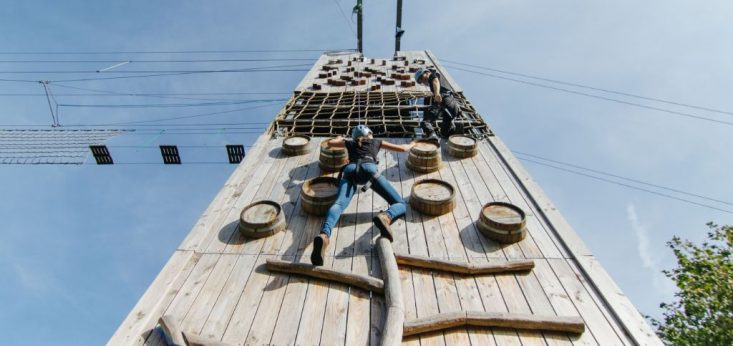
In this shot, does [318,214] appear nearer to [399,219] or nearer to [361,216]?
[361,216]

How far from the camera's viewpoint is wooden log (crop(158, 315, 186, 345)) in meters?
3.44

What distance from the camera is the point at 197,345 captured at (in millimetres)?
3389

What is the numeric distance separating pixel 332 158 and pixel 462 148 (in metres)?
2.71

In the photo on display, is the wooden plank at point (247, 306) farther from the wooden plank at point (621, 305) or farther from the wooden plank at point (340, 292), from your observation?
the wooden plank at point (621, 305)

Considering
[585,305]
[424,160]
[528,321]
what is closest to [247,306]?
[528,321]

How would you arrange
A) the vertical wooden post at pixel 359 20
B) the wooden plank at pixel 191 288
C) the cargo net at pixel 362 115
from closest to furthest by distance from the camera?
the wooden plank at pixel 191 288, the cargo net at pixel 362 115, the vertical wooden post at pixel 359 20

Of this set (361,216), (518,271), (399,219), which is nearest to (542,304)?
(518,271)

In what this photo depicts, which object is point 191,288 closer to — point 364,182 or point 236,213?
point 236,213

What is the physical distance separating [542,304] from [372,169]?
2.74 m

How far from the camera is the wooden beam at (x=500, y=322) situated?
11.5 ft

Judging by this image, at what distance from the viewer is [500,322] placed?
3576 mm

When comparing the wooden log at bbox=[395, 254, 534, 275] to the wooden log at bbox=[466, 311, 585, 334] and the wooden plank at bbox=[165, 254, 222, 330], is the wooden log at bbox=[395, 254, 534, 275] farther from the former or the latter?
the wooden plank at bbox=[165, 254, 222, 330]

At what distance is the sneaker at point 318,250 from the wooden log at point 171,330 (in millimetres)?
1543

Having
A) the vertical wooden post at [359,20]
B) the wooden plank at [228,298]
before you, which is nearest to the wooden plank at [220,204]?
the wooden plank at [228,298]
